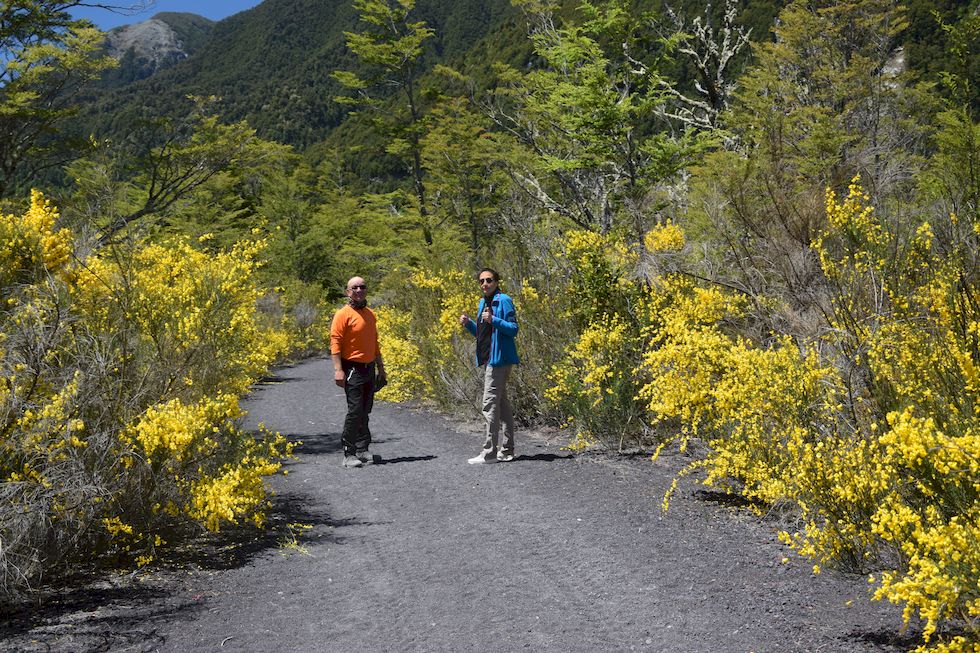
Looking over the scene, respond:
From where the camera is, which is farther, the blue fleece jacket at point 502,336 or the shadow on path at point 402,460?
the shadow on path at point 402,460

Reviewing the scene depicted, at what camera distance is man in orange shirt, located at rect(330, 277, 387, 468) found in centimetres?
666

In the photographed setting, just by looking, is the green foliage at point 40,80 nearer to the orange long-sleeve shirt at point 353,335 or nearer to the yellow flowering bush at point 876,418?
the orange long-sleeve shirt at point 353,335

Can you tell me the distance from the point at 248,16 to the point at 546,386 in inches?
7531

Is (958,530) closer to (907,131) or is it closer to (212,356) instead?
(212,356)

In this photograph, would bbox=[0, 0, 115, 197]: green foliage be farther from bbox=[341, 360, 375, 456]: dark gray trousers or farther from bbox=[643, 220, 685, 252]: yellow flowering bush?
bbox=[643, 220, 685, 252]: yellow flowering bush

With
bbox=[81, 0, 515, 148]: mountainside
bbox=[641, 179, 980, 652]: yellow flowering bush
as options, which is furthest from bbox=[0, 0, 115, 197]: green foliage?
bbox=[81, 0, 515, 148]: mountainside

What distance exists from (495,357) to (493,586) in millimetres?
3085

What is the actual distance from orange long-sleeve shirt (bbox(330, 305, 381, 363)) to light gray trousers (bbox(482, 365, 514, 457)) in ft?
3.55

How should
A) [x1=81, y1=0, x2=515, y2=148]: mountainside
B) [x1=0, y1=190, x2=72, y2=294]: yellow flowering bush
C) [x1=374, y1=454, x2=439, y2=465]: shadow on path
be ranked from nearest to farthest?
[x1=0, y1=190, x2=72, y2=294]: yellow flowering bush < [x1=374, y1=454, x2=439, y2=465]: shadow on path < [x1=81, y1=0, x2=515, y2=148]: mountainside

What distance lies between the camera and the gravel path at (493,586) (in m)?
3.07

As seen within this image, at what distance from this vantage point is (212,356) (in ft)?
20.0

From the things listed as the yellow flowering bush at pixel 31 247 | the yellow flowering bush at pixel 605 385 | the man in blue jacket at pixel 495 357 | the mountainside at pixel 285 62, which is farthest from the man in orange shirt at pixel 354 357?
the mountainside at pixel 285 62

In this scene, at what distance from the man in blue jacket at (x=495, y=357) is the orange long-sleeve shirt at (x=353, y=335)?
0.90m

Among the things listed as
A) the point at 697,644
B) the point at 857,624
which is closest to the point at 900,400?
the point at 857,624
